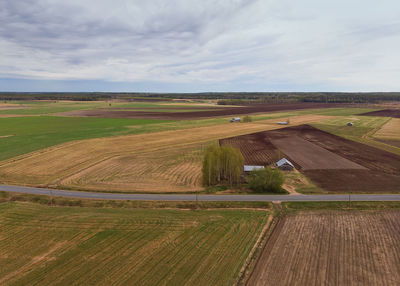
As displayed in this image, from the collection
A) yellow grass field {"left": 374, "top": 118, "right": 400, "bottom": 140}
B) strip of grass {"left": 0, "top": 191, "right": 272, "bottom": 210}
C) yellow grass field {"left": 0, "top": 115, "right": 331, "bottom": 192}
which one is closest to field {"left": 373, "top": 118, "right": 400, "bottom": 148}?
yellow grass field {"left": 374, "top": 118, "right": 400, "bottom": 140}

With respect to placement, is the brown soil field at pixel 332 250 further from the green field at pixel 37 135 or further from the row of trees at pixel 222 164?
the green field at pixel 37 135

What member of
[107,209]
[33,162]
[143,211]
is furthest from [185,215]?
[33,162]

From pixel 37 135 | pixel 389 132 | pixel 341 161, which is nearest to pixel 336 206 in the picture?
pixel 341 161

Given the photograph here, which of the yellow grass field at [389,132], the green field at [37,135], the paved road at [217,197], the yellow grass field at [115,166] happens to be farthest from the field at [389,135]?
the green field at [37,135]

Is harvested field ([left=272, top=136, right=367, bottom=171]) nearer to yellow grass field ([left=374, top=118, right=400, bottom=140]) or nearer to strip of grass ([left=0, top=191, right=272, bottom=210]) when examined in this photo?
strip of grass ([left=0, top=191, right=272, bottom=210])

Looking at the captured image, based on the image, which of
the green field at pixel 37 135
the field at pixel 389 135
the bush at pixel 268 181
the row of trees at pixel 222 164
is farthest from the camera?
the field at pixel 389 135
